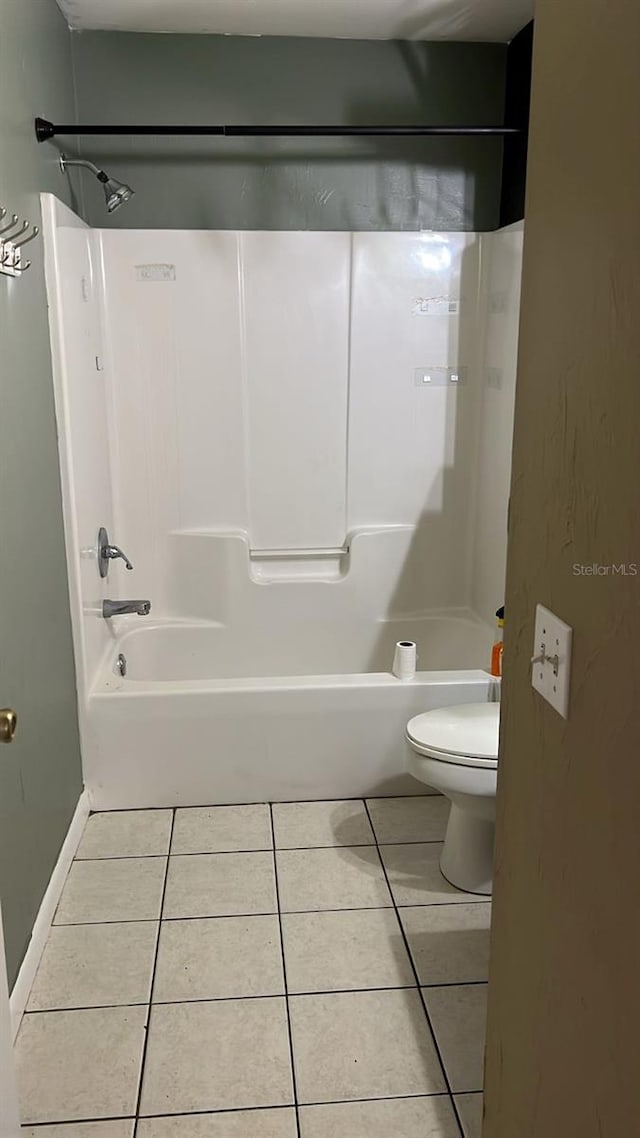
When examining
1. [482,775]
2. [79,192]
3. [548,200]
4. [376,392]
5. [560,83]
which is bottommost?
[482,775]

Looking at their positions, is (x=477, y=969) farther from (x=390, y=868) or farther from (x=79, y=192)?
(x=79, y=192)

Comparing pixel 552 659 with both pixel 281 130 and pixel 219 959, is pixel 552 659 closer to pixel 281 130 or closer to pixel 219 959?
pixel 219 959

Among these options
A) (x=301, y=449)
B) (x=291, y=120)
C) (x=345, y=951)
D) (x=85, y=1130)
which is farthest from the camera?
(x=301, y=449)

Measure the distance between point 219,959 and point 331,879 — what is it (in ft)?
1.44

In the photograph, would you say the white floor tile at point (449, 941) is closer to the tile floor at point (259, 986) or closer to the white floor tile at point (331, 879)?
the tile floor at point (259, 986)

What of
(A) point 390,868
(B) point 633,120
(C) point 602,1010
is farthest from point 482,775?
(B) point 633,120

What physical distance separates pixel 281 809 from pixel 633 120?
8.08 ft

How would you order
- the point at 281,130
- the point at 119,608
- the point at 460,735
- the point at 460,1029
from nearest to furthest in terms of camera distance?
1. the point at 460,1029
2. the point at 460,735
3. the point at 281,130
4. the point at 119,608

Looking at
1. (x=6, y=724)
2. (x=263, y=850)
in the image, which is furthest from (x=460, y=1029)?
(x=6, y=724)

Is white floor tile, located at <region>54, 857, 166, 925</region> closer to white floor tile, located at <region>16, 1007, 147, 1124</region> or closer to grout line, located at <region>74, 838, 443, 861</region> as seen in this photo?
grout line, located at <region>74, 838, 443, 861</region>

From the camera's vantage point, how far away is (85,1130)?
1.73 metres

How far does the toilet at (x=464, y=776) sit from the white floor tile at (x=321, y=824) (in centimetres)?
33

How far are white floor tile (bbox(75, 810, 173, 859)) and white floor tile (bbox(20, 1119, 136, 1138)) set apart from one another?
96cm

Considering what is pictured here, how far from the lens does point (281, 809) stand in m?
2.95
